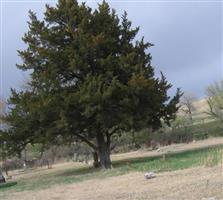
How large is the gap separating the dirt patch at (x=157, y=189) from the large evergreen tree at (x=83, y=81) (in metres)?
10.5

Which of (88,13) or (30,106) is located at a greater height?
(88,13)

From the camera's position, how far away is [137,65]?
3481 cm

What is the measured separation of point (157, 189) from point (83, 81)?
745 inches

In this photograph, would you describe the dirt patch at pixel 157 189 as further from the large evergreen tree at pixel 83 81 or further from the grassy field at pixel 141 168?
the large evergreen tree at pixel 83 81

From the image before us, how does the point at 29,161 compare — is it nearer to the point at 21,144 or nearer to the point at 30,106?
the point at 21,144

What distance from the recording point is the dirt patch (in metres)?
15.7

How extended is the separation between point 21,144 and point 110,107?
7.25 metres

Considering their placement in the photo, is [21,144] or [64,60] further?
[21,144]

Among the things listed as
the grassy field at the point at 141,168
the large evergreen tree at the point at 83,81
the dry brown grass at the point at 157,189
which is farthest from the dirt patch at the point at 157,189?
the large evergreen tree at the point at 83,81

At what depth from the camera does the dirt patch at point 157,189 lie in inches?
616

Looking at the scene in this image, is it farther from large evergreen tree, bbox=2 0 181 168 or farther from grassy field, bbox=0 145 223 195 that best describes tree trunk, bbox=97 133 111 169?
grassy field, bbox=0 145 223 195

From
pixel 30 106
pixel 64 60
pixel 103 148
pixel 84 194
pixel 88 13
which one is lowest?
pixel 84 194

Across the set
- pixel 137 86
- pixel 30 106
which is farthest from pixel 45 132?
→ pixel 137 86

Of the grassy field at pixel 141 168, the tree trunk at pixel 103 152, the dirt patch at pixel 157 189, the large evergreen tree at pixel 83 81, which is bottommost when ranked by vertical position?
the dirt patch at pixel 157 189
